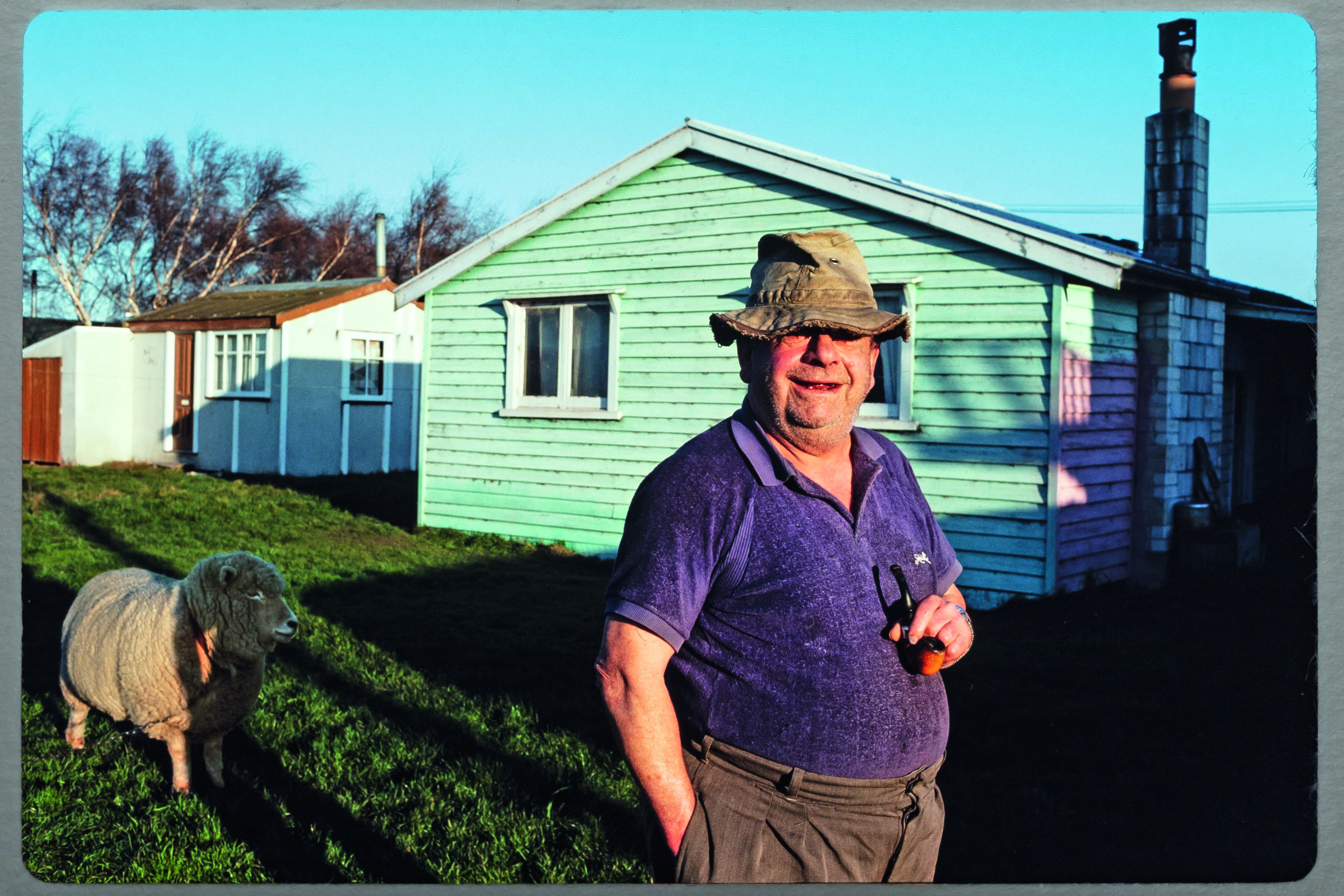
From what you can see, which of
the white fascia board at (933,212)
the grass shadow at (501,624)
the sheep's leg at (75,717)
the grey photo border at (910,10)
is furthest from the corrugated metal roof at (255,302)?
the grey photo border at (910,10)

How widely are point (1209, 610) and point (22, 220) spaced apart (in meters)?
7.42

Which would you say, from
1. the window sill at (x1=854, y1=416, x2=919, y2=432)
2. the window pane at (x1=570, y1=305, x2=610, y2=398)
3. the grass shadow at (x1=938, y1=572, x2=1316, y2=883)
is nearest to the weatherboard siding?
the grass shadow at (x1=938, y1=572, x2=1316, y2=883)

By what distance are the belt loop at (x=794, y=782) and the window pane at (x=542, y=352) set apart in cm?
865

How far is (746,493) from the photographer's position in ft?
7.04

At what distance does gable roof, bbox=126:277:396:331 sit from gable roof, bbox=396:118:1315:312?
220 inches

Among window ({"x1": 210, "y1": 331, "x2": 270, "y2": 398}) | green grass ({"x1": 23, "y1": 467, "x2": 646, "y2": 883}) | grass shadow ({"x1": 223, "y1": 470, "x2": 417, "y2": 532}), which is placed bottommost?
green grass ({"x1": 23, "y1": 467, "x2": 646, "y2": 883})

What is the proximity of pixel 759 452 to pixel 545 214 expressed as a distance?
8.73 meters

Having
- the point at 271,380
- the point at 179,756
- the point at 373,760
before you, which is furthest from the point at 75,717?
the point at 271,380

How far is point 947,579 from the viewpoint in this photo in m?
2.43

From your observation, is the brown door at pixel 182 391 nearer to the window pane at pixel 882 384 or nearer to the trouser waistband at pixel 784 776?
the window pane at pixel 882 384

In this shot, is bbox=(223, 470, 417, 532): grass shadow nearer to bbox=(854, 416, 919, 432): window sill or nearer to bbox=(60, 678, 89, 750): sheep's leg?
bbox=(854, 416, 919, 432): window sill

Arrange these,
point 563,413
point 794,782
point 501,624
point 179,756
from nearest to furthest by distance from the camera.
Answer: point 794,782 < point 179,756 < point 501,624 < point 563,413

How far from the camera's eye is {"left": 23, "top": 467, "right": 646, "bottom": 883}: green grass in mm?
3717

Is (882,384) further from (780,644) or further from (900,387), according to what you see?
(780,644)
